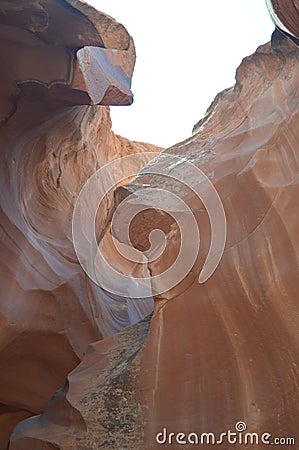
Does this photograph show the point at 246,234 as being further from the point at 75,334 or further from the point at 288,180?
the point at 75,334

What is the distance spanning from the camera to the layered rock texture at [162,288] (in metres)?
3.38

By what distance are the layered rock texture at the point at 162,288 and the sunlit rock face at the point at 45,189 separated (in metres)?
0.02

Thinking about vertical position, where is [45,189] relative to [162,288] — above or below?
above

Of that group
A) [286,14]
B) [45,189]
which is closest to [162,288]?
[286,14]

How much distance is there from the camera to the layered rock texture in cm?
338

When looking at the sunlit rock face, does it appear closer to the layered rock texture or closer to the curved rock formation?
the layered rock texture

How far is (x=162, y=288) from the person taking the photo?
379 centimetres

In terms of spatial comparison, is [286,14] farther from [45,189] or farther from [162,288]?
[45,189]

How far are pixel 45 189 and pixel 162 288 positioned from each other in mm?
3117

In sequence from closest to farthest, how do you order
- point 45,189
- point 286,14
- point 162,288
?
point 286,14, point 162,288, point 45,189

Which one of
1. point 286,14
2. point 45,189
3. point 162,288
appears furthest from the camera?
point 45,189

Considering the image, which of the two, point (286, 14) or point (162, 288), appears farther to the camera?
point (162, 288)

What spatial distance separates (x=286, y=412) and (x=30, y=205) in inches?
151

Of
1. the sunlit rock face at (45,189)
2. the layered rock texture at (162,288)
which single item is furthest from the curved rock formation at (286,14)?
the sunlit rock face at (45,189)
